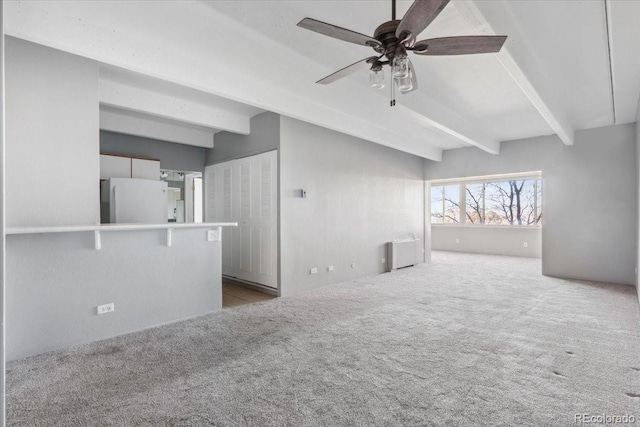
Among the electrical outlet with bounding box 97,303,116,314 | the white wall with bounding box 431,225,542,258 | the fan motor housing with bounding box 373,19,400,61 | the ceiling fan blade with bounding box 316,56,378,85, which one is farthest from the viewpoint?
the white wall with bounding box 431,225,542,258

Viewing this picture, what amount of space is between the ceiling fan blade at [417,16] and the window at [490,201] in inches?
352

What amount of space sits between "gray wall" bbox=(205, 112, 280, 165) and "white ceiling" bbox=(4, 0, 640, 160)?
0.24 metres

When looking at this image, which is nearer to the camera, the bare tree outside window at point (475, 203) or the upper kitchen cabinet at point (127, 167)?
the upper kitchen cabinet at point (127, 167)

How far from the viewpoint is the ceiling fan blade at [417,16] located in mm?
1563

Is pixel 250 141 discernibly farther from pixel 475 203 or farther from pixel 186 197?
pixel 475 203

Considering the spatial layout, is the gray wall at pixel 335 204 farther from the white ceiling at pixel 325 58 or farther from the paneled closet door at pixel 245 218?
the paneled closet door at pixel 245 218

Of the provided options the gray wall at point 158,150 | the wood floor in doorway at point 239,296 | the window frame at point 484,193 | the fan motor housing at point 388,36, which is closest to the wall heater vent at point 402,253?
the window frame at point 484,193

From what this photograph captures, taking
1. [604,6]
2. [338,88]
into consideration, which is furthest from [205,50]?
[604,6]

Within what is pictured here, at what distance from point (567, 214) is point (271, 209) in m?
5.51

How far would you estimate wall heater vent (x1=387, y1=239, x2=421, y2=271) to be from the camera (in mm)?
6785

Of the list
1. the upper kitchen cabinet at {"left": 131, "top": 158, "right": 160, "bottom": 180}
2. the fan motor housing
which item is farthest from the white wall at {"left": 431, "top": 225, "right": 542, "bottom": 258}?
the fan motor housing

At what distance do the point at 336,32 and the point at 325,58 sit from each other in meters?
1.17

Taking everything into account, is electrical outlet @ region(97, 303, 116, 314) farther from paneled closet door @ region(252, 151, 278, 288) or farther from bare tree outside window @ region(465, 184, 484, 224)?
bare tree outside window @ region(465, 184, 484, 224)

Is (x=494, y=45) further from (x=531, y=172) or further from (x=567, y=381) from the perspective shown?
(x=531, y=172)
